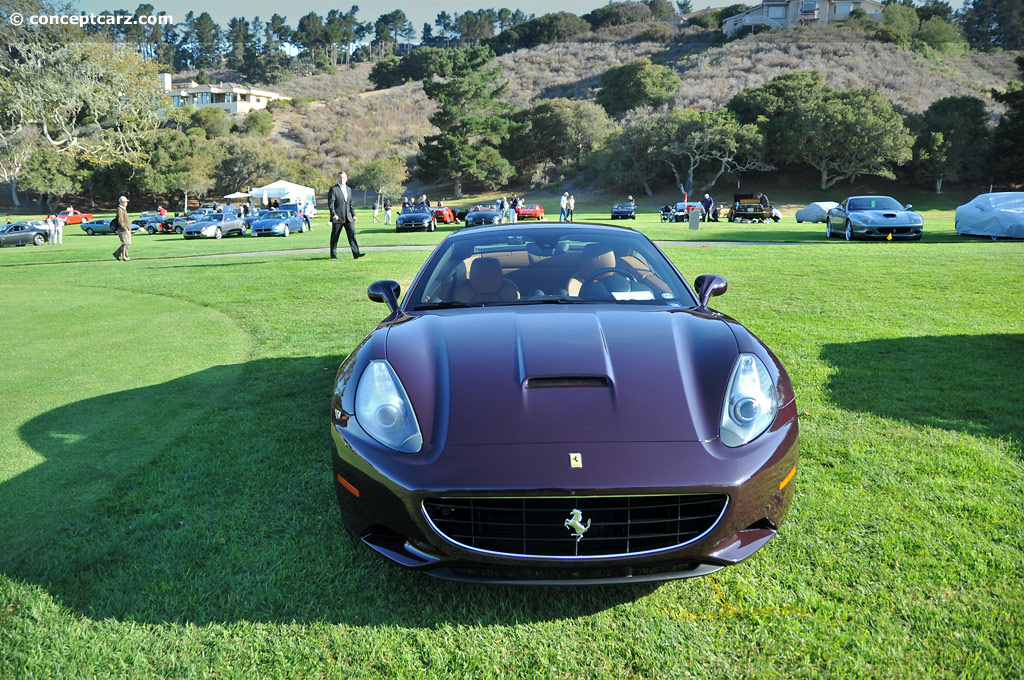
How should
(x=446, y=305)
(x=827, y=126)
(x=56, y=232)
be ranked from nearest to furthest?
(x=446, y=305) < (x=56, y=232) < (x=827, y=126)

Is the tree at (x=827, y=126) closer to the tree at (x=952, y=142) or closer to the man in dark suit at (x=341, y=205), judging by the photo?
the tree at (x=952, y=142)

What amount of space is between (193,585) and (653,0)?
189 metres

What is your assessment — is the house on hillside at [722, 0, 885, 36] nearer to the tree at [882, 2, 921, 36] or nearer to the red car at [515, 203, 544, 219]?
the tree at [882, 2, 921, 36]

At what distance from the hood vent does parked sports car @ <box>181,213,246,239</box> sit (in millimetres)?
36640

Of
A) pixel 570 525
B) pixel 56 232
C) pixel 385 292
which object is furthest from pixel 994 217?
pixel 56 232

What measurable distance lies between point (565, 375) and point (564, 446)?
0.42 metres

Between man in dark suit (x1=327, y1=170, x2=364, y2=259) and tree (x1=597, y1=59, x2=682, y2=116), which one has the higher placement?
tree (x1=597, y1=59, x2=682, y2=116)

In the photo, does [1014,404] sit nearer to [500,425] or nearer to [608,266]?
[608,266]

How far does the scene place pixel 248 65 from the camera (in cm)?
16625

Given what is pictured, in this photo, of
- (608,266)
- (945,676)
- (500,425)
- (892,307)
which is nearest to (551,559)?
(500,425)

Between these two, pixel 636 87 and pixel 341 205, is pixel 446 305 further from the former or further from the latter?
pixel 636 87

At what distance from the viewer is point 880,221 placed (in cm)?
2181

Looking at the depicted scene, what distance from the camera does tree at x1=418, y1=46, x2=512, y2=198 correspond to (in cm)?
8188

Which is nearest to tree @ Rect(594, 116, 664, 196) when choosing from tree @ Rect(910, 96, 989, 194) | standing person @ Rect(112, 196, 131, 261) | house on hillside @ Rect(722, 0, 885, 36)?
tree @ Rect(910, 96, 989, 194)
